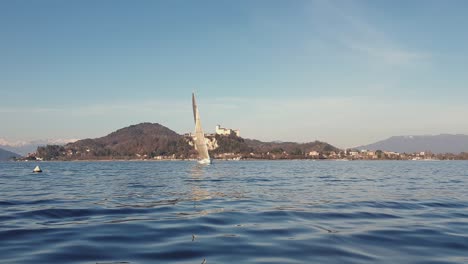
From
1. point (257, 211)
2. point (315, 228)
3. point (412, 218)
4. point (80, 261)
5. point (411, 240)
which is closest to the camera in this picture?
point (80, 261)

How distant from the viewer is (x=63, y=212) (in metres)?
17.8

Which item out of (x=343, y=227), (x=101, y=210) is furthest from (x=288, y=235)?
(x=101, y=210)

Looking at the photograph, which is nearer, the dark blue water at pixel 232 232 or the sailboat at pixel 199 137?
the dark blue water at pixel 232 232

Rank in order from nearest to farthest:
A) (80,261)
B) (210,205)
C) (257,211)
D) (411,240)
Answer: (80,261) → (411,240) → (257,211) → (210,205)

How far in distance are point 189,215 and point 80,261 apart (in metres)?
7.75

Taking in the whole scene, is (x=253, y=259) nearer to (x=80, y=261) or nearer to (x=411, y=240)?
(x=80, y=261)

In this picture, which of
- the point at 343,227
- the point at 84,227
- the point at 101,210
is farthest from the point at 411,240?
the point at 101,210

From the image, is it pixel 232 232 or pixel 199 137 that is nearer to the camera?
pixel 232 232

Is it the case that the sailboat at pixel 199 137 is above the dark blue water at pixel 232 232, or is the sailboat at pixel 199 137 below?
above

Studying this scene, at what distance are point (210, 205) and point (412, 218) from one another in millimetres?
9273

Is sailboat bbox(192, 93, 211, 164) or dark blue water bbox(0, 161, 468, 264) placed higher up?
sailboat bbox(192, 93, 211, 164)

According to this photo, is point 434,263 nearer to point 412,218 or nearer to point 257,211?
point 412,218

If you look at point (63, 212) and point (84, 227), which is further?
point (63, 212)

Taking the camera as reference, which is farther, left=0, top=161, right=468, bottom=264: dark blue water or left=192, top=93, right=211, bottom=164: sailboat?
left=192, top=93, right=211, bottom=164: sailboat
